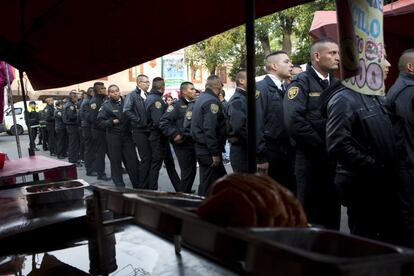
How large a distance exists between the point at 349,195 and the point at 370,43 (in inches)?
64.1

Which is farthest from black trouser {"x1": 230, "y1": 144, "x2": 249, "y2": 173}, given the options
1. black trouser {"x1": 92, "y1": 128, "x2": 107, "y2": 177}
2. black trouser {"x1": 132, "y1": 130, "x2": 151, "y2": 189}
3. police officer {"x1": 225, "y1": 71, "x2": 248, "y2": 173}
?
black trouser {"x1": 92, "y1": 128, "x2": 107, "y2": 177}

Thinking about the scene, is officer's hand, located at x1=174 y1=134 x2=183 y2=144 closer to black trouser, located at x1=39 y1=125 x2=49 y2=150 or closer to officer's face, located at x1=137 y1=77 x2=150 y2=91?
officer's face, located at x1=137 y1=77 x2=150 y2=91

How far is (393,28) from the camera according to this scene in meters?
5.03

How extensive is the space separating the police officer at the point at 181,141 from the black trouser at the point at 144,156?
2.02ft

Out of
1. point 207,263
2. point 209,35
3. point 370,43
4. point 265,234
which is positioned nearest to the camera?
point 265,234

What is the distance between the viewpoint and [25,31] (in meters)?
3.10

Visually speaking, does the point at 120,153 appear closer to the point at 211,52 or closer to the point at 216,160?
the point at 216,160

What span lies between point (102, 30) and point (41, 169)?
1.23 meters

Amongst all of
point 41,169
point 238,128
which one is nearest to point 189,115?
point 238,128

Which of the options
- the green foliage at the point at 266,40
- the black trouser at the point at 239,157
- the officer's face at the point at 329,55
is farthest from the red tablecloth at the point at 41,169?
the green foliage at the point at 266,40

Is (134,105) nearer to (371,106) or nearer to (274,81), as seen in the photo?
(274,81)

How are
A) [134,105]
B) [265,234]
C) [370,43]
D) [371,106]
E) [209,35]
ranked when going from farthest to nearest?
[134,105]
[371,106]
[209,35]
[370,43]
[265,234]

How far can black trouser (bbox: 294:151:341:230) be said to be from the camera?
4.05 metres

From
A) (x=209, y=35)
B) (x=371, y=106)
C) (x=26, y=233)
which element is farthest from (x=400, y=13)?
(x=26, y=233)
